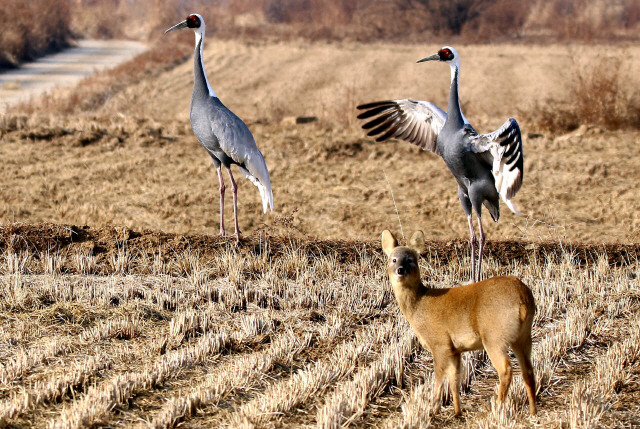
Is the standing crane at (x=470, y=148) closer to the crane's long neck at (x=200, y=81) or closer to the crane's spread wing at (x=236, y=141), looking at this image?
the crane's spread wing at (x=236, y=141)

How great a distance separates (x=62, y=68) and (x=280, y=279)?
3152 centimetres

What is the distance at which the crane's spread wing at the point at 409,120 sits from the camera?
8.68 meters

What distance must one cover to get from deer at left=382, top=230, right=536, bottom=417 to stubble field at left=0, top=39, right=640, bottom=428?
0.34 metres

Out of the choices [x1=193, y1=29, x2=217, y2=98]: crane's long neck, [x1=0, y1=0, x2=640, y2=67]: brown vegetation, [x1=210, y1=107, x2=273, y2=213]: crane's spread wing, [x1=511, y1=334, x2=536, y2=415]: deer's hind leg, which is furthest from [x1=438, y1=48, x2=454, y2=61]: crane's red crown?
[x1=0, y1=0, x2=640, y2=67]: brown vegetation

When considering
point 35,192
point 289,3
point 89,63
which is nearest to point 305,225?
point 35,192

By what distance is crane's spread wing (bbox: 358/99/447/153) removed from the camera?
868 centimetres

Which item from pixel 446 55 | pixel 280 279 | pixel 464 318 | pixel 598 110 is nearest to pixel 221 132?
pixel 280 279

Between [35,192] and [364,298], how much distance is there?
7.23 meters

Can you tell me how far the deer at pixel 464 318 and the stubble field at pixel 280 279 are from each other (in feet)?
1.11

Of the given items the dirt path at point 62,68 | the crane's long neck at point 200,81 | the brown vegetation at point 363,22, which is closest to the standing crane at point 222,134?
the crane's long neck at point 200,81

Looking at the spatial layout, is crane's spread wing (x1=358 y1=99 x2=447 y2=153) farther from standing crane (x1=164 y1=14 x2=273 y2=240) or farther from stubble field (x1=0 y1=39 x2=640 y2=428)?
standing crane (x1=164 y1=14 x2=273 y2=240)

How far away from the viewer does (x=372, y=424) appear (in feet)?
16.2

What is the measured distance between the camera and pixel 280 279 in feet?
25.6

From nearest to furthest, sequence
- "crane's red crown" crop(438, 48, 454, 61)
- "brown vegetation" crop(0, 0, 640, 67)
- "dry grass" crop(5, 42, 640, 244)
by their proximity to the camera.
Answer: "crane's red crown" crop(438, 48, 454, 61) < "dry grass" crop(5, 42, 640, 244) < "brown vegetation" crop(0, 0, 640, 67)
